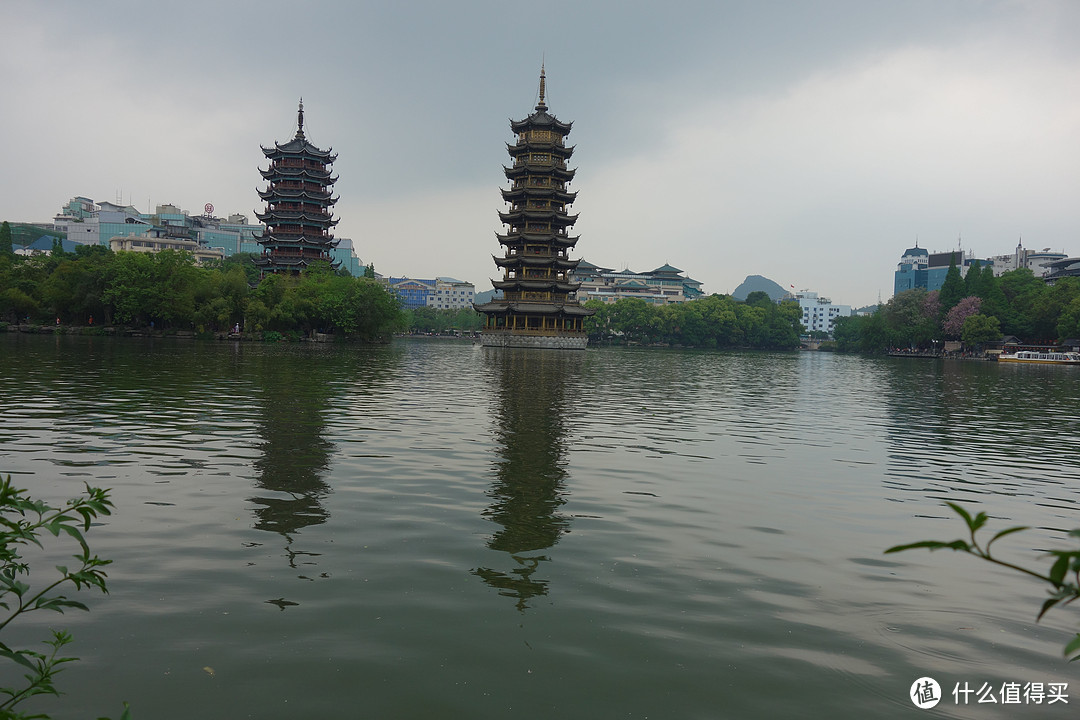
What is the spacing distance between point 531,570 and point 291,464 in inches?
214

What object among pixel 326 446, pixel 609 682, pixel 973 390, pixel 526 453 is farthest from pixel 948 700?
pixel 973 390

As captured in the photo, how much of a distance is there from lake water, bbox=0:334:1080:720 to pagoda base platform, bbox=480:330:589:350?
5011 cm

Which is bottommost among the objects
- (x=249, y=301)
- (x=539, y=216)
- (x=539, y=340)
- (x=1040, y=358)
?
(x=1040, y=358)

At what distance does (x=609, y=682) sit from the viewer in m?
4.34

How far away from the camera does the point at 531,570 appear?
6.29m

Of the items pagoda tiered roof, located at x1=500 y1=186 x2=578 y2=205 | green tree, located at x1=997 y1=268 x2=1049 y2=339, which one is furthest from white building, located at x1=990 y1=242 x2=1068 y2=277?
pagoda tiered roof, located at x1=500 y1=186 x2=578 y2=205

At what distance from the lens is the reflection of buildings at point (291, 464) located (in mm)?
7590

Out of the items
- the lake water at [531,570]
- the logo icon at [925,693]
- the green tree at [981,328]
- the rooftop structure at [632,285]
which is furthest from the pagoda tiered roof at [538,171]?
the rooftop structure at [632,285]

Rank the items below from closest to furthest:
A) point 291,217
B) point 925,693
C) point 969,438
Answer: point 925,693, point 969,438, point 291,217

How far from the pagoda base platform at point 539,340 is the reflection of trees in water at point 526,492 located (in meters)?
45.6

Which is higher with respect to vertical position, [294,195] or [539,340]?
[294,195]

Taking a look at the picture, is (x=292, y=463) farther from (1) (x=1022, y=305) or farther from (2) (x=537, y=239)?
(1) (x=1022, y=305)

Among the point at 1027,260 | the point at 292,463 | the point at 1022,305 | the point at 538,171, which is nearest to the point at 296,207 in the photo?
the point at 538,171

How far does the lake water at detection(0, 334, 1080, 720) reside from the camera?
4266mm
